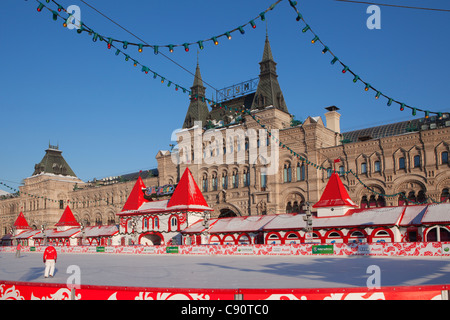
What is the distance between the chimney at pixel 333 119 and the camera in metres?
52.7

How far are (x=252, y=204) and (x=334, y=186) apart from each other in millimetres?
15343

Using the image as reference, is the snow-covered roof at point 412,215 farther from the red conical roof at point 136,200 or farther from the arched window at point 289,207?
the red conical roof at point 136,200

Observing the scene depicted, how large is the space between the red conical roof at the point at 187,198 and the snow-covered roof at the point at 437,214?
22411mm

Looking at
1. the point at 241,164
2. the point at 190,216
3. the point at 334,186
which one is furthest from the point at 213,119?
the point at 334,186

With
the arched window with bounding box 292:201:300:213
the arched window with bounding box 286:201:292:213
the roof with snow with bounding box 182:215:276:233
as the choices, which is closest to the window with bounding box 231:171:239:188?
the arched window with bounding box 286:201:292:213

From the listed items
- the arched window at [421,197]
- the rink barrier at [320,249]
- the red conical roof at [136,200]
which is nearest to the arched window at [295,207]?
the arched window at [421,197]

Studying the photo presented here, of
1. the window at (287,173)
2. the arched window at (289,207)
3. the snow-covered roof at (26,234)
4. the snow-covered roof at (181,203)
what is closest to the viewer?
the snow-covered roof at (181,203)

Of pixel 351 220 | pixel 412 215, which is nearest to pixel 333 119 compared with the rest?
pixel 351 220

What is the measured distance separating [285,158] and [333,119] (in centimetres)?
891

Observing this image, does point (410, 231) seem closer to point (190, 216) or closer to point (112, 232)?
point (190, 216)

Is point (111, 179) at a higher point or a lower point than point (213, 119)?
lower

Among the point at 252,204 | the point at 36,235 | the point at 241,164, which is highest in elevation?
the point at 241,164

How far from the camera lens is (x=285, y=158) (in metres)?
49.0

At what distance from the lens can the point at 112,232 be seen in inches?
1991
